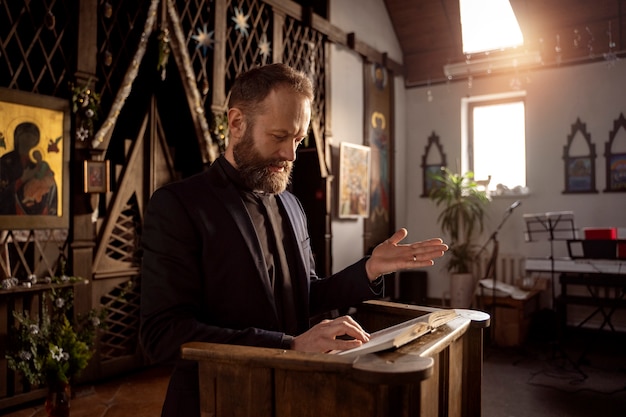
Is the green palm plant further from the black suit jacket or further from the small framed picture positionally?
the black suit jacket

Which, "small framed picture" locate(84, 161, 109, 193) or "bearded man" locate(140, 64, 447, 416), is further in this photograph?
"small framed picture" locate(84, 161, 109, 193)

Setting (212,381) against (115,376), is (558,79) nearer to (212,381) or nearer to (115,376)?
(115,376)

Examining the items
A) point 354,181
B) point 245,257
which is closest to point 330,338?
point 245,257

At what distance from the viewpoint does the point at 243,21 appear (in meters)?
5.43

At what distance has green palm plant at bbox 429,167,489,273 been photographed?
7.61 metres

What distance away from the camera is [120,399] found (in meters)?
4.01

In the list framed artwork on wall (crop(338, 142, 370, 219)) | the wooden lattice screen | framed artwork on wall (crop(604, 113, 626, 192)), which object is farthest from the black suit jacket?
framed artwork on wall (crop(604, 113, 626, 192))

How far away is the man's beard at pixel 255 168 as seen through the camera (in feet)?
5.48

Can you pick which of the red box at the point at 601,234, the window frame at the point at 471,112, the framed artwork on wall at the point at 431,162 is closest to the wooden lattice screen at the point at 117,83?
the framed artwork on wall at the point at 431,162

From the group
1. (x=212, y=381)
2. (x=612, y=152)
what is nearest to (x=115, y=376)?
(x=212, y=381)

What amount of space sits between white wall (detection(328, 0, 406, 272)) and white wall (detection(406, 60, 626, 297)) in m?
1.57

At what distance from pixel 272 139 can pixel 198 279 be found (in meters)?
0.48

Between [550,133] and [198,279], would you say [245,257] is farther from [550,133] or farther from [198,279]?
[550,133]

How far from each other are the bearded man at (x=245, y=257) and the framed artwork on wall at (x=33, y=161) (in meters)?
2.61
